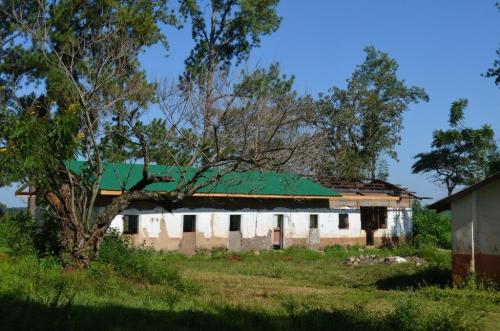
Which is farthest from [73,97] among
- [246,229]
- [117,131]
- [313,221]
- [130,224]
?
[313,221]

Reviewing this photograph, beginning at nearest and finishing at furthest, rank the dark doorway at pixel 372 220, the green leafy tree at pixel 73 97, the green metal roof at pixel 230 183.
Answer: the green leafy tree at pixel 73 97, the green metal roof at pixel 230 183, the dark doorway at pixel 372 220

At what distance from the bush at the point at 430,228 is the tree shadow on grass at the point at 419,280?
18.0 metres

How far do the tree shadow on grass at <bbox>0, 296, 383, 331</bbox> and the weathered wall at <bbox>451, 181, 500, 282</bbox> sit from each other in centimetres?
629

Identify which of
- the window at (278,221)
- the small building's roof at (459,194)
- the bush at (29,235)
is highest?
the small building's roof at (459,194)

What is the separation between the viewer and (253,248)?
101 feet

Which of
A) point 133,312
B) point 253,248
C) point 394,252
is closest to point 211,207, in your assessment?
point 253,248

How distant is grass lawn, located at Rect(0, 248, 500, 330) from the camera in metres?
9.33

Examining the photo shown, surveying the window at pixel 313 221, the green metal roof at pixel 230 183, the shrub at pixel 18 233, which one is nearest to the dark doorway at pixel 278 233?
the green metal roof at pixel 230 183

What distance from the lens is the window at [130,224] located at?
88.5ft

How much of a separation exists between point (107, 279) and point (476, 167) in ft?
108

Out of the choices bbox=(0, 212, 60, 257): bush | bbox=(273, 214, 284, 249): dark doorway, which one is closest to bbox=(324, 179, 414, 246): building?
bbox=(273, 214, 284, 249): dark doorway

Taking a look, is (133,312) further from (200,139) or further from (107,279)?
(200,139)

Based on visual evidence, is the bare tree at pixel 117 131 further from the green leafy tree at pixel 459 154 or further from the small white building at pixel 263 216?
the green leafy tree at pixel 459 154

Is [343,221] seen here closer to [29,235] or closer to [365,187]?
[365,187]
